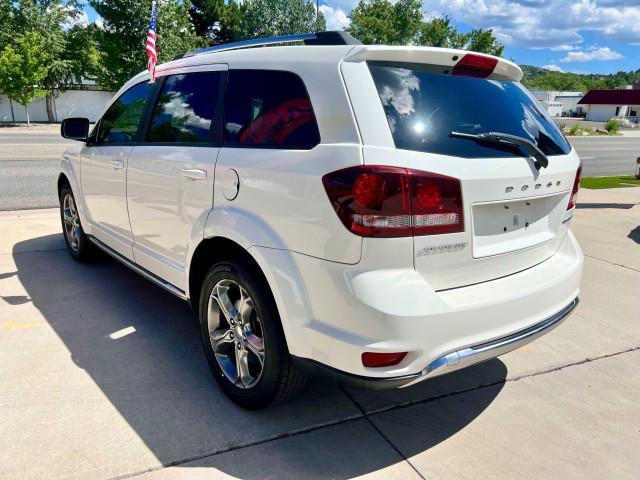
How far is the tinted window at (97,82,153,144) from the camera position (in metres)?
3.95

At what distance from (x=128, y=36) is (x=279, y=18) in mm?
13123

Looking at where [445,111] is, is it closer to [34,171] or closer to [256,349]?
[256,349]

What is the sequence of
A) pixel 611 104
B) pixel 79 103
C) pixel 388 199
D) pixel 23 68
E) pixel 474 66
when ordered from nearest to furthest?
pixel 388 199
pixel 474 66
pixel 23 68
pixel 79 103
pixel 611 104

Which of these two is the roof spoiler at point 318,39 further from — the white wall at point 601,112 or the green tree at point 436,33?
the white wall at point 601,112

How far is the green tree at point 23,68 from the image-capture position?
30375mm

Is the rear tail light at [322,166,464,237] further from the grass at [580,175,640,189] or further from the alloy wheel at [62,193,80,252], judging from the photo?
the grass at [580,175,640,189]

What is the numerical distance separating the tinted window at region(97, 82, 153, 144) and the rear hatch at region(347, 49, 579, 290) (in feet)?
7.36

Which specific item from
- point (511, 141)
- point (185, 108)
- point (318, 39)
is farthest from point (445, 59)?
point (185, 108)

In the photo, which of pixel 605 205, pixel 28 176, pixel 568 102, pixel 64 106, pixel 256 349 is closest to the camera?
pixel 256 349

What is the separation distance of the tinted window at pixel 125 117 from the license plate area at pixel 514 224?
2.69 m

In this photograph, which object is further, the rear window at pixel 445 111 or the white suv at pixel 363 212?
the rear window at pixel 445 111

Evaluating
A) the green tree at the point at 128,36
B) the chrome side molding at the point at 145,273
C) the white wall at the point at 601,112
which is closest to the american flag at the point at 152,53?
the chrome side molding at the point at 145,273

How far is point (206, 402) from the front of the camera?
2.96m

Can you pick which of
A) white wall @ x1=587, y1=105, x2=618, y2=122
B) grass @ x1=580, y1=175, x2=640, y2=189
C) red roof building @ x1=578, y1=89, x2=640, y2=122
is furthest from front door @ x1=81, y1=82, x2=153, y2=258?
white wall @ x1=587, y1=105, x2=618, y2=122
